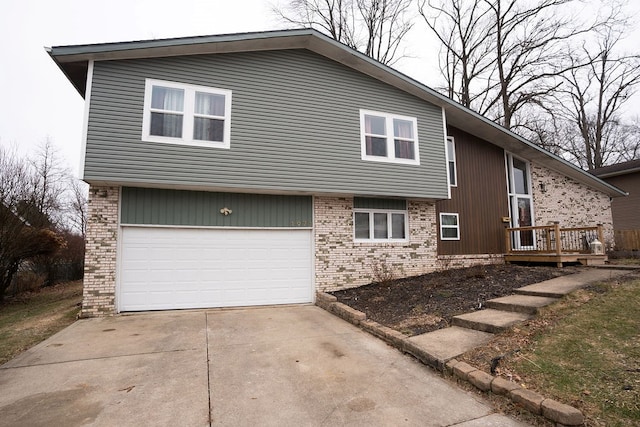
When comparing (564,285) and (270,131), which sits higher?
(270,131)

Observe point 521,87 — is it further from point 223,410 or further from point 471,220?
point 223,410

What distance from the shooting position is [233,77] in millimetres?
8516

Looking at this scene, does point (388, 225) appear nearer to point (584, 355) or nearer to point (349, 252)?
point (349, 252)

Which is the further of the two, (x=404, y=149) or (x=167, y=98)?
(x=404, y=149)

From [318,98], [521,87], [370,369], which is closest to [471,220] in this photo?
[318,98]

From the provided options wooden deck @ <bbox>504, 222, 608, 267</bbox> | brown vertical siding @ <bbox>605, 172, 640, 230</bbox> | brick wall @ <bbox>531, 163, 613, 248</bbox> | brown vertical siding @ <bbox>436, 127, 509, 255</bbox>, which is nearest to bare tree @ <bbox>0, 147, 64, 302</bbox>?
brown vertical siding @ <bbox>436, 127, 509, 255</bbox>

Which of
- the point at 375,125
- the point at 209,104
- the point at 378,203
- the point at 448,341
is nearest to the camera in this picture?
the point at 448,341

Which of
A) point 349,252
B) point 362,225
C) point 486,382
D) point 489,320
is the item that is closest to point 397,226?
point 362,225

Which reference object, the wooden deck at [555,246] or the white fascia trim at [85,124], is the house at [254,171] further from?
the wooden deck at [555,246]

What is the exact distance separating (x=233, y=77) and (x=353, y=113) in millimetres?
3470

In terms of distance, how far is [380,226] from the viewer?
10.2 m

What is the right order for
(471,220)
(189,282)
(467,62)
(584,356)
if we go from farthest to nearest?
1. (467,62)
2. (471,220)
3. (189,282)
4. (584,356)

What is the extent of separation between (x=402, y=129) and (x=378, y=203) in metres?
2.44

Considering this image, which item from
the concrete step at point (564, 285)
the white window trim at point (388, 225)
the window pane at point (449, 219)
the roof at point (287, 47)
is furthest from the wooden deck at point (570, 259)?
the white window trim at point (388, 225)
